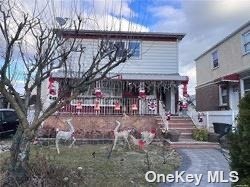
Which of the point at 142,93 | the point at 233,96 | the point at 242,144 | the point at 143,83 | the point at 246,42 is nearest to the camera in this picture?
the point at 242,144

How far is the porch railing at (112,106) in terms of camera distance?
19.2 metres

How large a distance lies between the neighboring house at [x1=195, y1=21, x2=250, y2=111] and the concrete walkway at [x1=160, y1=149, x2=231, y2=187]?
236 inches

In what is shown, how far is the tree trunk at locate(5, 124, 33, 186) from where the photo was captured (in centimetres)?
624

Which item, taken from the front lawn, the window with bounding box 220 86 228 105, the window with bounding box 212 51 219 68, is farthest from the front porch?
the front lawn

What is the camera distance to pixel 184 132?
1644cm

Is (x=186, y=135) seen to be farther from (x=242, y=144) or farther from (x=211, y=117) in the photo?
(x=242, y=144)

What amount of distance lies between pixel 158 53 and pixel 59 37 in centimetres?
1386

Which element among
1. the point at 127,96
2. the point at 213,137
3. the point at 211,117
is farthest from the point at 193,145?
the point at 127,96

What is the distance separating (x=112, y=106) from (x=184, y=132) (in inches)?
224

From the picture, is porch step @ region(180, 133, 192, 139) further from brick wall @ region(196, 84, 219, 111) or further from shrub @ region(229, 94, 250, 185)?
shrub @ region(229, 94, 250, 185)

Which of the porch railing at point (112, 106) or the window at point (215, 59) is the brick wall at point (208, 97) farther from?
the porch railing at point (112, 106)

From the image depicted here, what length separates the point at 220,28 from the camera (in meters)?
25.6

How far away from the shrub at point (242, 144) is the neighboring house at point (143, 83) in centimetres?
1402

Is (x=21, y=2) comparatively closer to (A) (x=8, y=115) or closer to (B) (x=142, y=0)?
(B) (x=142, y=0)
